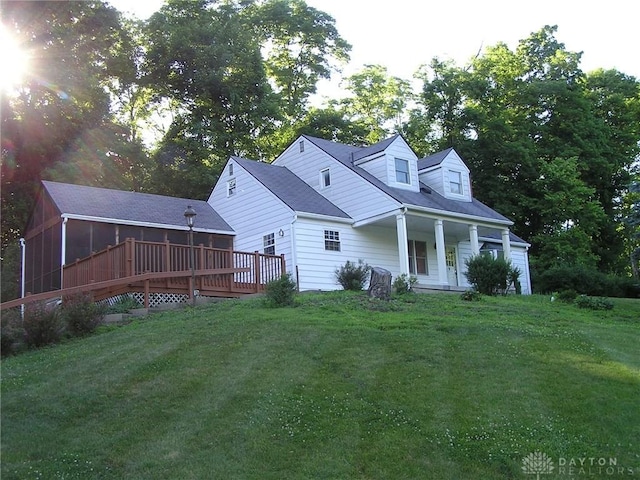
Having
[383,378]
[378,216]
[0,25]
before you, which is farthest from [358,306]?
[0,25]

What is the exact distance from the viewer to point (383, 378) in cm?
970

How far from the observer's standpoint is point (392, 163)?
85.6ft

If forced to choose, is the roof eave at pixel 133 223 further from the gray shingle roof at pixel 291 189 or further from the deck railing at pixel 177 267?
the gray shingle roof at pixel 291 189

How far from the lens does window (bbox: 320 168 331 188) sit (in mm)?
26500

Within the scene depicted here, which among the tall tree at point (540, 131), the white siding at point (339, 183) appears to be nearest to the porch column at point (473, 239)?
the white siding at point (339, 183)

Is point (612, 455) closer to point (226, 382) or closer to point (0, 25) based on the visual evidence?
point (226, 382)

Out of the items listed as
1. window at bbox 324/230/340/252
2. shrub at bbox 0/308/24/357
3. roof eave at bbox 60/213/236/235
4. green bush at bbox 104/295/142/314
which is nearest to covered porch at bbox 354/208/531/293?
window at bbox 324/230/340/252

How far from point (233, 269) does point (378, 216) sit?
6.76m

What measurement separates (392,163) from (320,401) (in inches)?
713

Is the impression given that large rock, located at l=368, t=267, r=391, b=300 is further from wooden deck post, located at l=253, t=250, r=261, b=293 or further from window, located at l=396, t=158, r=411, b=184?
window, located at l=396, t=158, r=411, b=184

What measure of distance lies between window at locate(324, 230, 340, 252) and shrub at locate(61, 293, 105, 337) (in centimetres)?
1043

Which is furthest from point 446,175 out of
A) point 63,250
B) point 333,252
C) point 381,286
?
point 63,250

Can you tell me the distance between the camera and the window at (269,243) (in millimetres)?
23797

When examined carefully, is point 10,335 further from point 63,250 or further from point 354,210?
point 354,210
